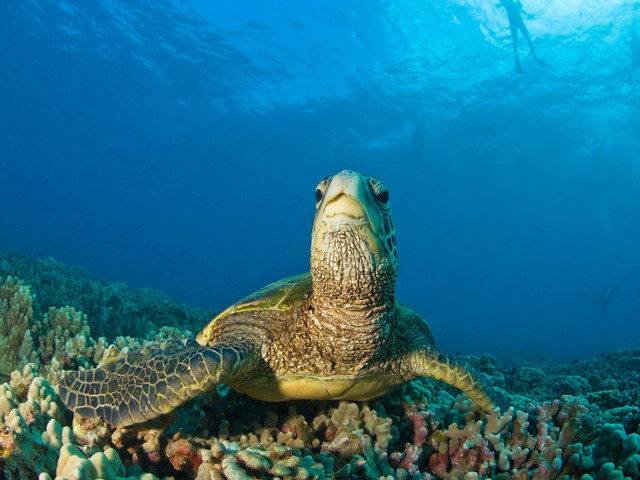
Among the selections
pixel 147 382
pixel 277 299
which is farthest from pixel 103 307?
pixel 147 382

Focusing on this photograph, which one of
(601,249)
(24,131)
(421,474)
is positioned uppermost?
(24,131)

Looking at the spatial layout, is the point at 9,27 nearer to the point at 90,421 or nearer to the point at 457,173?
the point at 90,421

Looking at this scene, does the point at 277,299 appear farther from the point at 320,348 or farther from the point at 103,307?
the point at 103,307

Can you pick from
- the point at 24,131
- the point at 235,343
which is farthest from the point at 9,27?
the point at 235,343

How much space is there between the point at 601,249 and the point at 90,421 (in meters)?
124

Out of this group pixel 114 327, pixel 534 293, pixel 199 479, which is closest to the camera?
pixel 199 479

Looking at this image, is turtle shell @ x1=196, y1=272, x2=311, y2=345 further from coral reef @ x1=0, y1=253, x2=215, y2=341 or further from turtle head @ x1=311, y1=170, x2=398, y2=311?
coral reef @ x1=0, y1=253, x2=215, y2=341

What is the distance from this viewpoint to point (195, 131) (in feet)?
202

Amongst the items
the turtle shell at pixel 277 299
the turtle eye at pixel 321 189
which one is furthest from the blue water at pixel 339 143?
the turtle eye at pixel 321 189

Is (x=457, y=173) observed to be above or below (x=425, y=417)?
above

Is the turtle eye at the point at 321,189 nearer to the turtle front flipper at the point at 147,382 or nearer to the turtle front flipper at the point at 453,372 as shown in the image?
the turtle front flipper at the point at 147,382

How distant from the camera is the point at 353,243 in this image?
7.31 feet

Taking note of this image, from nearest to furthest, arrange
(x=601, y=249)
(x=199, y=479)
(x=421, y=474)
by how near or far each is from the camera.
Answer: (x=199, y=479)
(x=421, y=474)
(x=601, y=249)

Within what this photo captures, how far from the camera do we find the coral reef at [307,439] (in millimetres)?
1627
